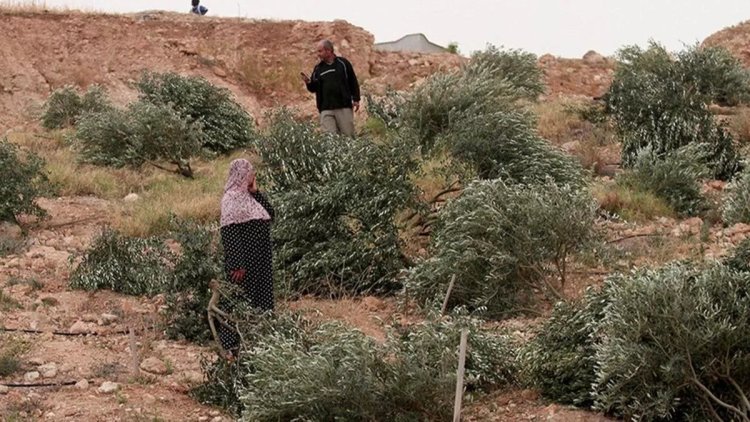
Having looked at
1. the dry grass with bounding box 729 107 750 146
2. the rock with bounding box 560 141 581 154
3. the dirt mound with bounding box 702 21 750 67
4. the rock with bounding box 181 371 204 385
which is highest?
the dirt mound with bounding box 702 21 750 67

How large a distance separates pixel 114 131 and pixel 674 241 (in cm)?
846

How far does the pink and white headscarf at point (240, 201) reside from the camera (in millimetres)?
8148

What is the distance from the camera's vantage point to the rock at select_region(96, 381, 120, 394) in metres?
7.65

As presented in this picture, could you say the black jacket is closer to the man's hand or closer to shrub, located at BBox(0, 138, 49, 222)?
shrub, located at BBox(0, 138, 49, 222)

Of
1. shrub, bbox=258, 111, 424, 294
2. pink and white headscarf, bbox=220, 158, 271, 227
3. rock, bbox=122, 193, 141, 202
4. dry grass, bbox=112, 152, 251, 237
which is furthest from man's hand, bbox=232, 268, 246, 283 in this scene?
rock, bbox=122, 193, 141, 202

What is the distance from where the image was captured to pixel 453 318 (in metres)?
7.80

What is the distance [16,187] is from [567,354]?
25.4 feet

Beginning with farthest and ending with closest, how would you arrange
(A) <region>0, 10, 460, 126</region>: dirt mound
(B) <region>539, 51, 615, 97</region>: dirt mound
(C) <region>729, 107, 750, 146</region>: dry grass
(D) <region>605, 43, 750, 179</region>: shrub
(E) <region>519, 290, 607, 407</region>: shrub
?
1. (B) <region>539, 51, 615, 97</region>: dirt mound
2. (A) <region>0, 10, 460, 126</region>: dirt mound
3. (C) <region>729, 107, 750, 146</region>: dry grass
4. (D) <region>605, 43, 750, 179</region>: shrub
5. (E) <region>519, 290, 607, 407</region>: shrub

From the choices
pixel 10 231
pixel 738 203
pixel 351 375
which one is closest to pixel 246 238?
pixel 351 375

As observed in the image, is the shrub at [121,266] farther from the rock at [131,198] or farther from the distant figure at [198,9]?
the distant figure at [198,9]

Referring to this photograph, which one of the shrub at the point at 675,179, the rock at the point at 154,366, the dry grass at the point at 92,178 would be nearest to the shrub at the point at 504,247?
the rock at the point at 154,366

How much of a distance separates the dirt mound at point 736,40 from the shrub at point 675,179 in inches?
451

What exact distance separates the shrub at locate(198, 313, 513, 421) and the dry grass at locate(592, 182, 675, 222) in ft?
18.1

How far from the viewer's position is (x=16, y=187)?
1320 centimetres
